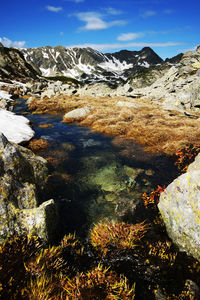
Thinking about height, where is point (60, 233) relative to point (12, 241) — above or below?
below

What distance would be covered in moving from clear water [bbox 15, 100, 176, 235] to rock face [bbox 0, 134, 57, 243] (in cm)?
125

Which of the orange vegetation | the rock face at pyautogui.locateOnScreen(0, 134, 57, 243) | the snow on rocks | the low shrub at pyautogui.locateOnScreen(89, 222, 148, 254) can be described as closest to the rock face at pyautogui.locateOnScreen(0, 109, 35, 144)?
the orange vegetation

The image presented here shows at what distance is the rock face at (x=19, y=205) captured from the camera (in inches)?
182

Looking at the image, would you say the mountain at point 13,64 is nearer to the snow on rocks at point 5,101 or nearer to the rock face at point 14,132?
the snow on rocks at point 5,101

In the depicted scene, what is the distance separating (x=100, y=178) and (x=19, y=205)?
15.6 feet

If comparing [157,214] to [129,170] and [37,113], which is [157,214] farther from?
[37,113]

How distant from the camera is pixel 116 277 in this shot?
391 cm

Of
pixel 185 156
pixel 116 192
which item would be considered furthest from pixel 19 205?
pixel 185 156

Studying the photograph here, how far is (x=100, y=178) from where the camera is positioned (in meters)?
9.11

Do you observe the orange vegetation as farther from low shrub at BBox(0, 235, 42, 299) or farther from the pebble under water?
low shrub at BBox(0, 235, 42, 299)

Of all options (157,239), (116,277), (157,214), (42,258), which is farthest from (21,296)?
(157,214)

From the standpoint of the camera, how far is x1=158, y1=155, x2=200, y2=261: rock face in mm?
4531

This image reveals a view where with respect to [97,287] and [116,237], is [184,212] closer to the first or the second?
[116,237]

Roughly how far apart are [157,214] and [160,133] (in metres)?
10.8
